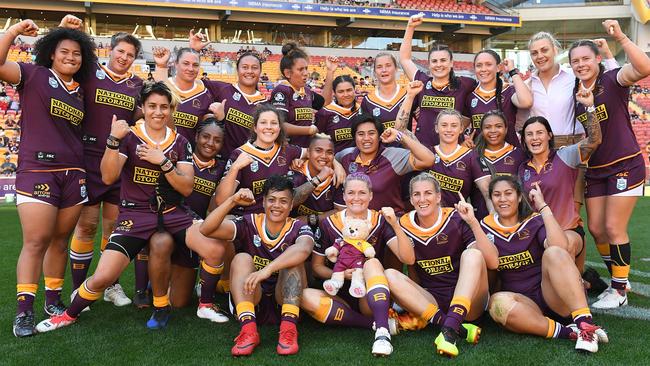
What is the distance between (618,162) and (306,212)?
2.43 meters

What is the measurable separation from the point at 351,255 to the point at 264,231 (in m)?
0.61

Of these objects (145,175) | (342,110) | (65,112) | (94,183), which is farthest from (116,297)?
(342,110)

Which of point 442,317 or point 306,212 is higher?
point 306,212

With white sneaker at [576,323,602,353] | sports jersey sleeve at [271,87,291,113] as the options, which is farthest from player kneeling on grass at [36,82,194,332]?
white sneaker at [576,323,602,353]

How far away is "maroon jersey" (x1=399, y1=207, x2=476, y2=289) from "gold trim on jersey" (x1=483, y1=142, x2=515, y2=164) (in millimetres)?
827

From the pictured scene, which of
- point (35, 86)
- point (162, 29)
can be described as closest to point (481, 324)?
point (35, 86)

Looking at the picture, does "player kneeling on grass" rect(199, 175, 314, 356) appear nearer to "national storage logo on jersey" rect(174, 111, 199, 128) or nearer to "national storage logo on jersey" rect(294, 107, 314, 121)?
"national storage logo on jersey" rect(174, 111, 199, 128)

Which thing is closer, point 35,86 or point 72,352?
point 72,352

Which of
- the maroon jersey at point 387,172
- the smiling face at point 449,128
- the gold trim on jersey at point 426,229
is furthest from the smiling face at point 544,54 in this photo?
the gold trim on jersey at point 426,229

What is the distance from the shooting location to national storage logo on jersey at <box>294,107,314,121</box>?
518 centimetres

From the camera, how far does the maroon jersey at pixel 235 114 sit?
4.79 metres

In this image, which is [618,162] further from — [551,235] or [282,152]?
[282,152]

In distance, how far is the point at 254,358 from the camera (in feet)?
9.70

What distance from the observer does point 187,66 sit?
15.2 ft
